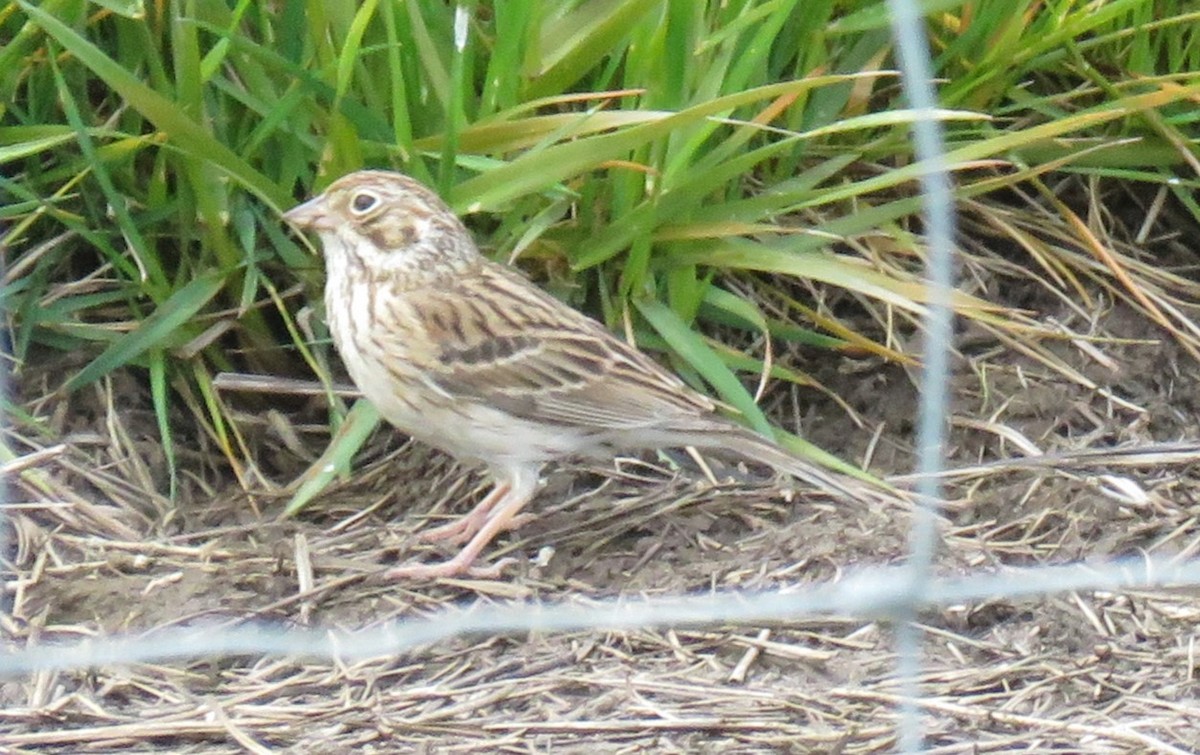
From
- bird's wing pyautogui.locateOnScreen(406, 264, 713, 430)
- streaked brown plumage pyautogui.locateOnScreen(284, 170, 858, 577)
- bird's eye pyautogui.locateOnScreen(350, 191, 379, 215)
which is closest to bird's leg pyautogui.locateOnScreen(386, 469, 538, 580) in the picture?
streaked brown plumage pyautogui.locateOnScreen(284, 170, 858, 577)

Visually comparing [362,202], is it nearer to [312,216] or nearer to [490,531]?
[312,216]

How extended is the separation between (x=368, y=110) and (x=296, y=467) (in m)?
0.71

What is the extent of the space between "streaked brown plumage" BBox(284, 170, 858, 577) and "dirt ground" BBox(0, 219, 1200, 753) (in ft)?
0.50

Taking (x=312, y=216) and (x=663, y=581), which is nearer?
(x=663, y=581)

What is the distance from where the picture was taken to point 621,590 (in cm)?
321

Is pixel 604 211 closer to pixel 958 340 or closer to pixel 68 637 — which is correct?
pixel 958 340

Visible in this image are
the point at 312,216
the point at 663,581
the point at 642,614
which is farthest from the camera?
the point at 312,216

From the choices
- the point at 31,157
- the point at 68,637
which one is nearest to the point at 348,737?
the point at 68,637

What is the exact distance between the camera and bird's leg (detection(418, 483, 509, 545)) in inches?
133

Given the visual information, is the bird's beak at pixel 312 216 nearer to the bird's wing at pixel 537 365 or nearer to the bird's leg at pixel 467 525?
the bird's wing at pixel 537 365

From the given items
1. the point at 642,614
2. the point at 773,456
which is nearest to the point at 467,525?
the point at 773,456

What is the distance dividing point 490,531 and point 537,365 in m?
0.33

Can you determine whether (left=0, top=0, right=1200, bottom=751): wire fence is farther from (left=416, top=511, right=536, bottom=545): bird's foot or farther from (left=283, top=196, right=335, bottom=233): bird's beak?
A: (left=283, top=196, right=335, bottom=233): bird's beak

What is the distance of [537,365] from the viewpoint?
3.42 meters
